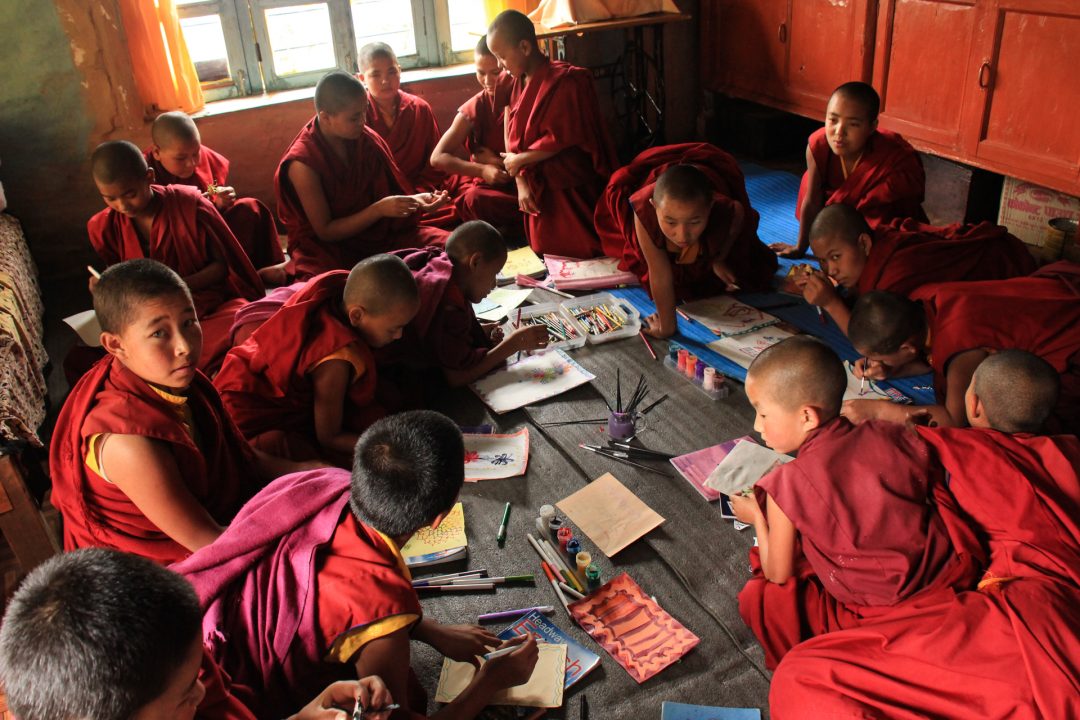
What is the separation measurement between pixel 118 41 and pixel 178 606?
5387 millimetres

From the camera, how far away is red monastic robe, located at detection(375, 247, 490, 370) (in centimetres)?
360

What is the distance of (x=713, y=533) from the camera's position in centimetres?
281

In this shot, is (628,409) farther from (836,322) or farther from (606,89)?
(606,89)

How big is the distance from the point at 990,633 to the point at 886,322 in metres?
1.66

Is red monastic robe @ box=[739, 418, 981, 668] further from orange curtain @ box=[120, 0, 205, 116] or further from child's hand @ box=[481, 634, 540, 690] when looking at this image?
orange curtain @ box=[120, 0, 205, 116]

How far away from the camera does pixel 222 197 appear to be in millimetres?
4828

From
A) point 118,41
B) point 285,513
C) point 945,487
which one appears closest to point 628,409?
point 945,487

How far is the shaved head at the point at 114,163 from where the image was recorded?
3.80 m

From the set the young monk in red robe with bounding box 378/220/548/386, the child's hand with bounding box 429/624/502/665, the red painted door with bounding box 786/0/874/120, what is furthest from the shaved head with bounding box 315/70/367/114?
the red painted door with bounding box 786/0/874/120

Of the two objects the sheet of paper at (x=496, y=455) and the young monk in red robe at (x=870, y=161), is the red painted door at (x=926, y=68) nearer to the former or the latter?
the young monk in red robe at (x=870, y=161)

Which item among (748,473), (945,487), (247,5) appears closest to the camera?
(945,487)

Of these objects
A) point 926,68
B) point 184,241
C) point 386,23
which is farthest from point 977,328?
point 386,23

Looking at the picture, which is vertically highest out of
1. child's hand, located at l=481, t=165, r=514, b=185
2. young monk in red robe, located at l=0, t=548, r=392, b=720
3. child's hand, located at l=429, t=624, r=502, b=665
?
young monk in red robe, located at l=0, t=548, r=392, b=720

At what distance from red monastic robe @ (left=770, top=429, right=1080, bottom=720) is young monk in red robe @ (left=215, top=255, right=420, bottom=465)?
69.5 inches
